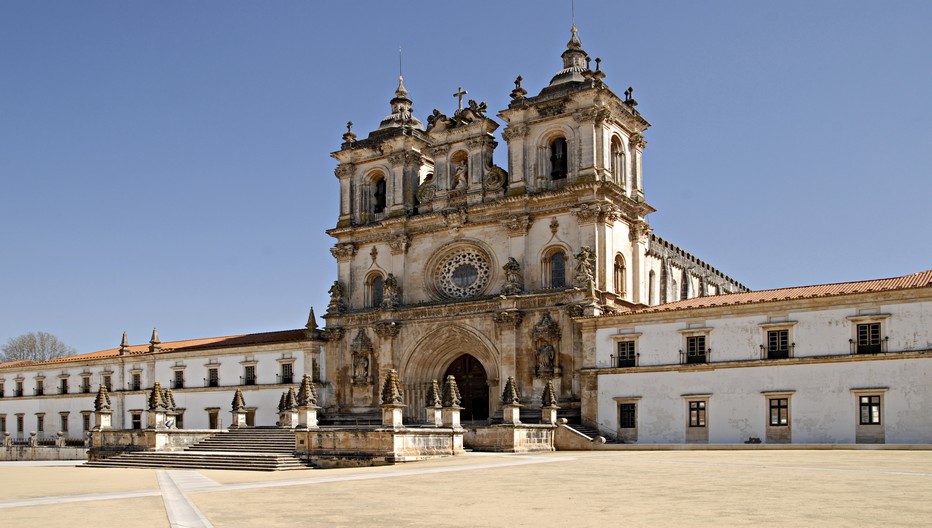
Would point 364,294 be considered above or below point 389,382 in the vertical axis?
above

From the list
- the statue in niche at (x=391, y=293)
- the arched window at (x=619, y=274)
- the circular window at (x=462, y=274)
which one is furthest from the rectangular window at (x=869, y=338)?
the statue in niche at (x=391, y=293)

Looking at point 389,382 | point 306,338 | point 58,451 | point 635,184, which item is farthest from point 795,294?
point 58,451

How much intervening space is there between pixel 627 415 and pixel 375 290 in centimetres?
1843

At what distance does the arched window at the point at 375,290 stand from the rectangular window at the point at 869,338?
2653 centimetres

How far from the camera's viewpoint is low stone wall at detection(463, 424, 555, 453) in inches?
1473

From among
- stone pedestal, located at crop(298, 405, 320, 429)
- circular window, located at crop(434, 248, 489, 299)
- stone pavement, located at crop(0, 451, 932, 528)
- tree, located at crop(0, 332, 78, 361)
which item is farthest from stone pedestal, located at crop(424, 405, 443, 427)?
tree, located at crop(0, 332, 78, 361)

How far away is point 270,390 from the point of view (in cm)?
5659

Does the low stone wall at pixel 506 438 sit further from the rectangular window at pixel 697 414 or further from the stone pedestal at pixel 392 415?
the rectangular window at pixel 697 414

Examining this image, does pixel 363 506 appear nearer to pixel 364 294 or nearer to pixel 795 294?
pixel 795 294

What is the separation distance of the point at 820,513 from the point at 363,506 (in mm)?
8039

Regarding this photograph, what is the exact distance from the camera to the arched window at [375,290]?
54.4m

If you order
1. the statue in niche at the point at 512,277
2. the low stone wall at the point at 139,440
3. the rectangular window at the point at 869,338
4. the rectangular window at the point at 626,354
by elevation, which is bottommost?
the low stone wall at the point at 139,440

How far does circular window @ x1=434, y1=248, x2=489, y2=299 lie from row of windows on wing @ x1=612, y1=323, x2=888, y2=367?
10.3 m

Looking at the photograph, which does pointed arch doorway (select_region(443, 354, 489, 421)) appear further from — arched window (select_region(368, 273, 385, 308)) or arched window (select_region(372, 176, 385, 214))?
Result: arched window (select_region(372, 176, 385, 214))
